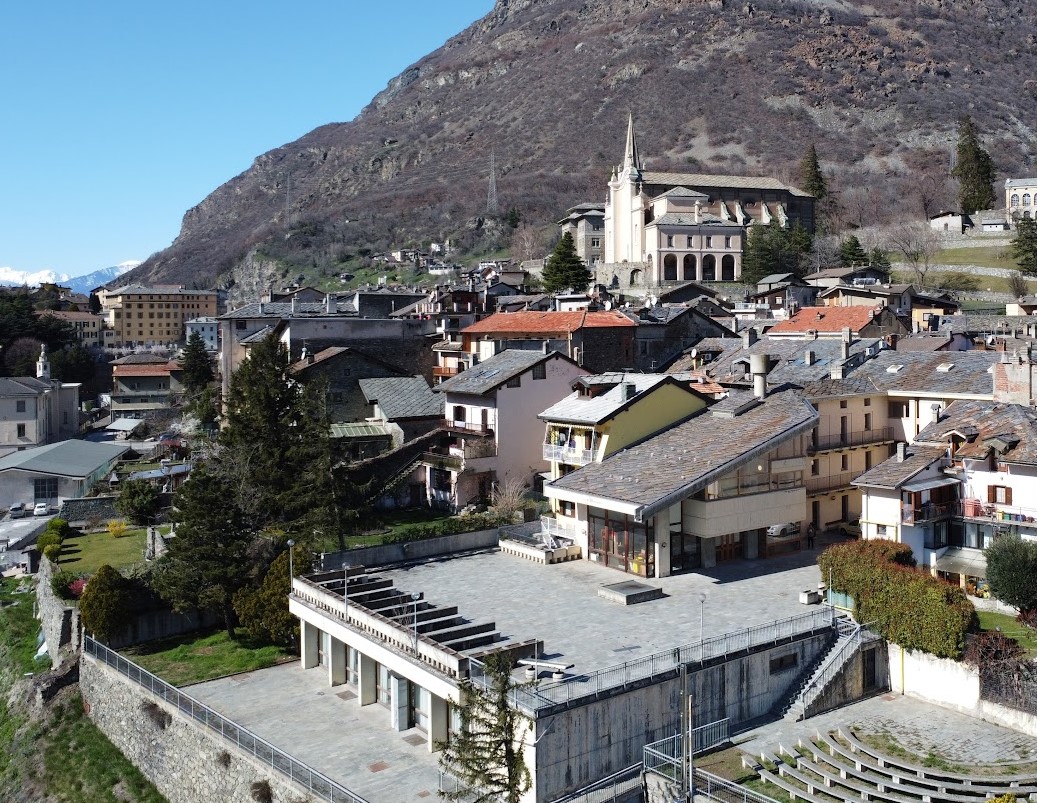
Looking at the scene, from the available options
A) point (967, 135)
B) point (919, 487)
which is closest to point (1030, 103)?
point (967, 135)

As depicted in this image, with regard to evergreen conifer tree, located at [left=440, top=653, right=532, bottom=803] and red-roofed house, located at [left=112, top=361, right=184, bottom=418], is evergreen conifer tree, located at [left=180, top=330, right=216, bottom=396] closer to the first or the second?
red-roofed house, located at [left=112, top=361, right=184, bottom=418]

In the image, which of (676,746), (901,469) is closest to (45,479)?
(676,746)

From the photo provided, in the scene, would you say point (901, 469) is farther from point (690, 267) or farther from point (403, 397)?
point (690, 267)

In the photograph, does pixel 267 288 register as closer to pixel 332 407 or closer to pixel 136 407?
pixel 136 407

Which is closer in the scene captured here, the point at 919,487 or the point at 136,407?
the point at 919,487

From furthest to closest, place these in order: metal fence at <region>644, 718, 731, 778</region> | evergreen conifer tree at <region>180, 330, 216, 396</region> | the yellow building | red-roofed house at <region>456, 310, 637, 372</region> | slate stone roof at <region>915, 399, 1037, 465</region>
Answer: the yellow building < evergreen conifer tree at <region>180, 330, 216, 396</region> < red-roofed house at <region>456, 310, 637, 372</region> < slate stone roof at <region>915, 399, 1037, 465</region> < metal fence at <region>644, 718, 731, 778</region>

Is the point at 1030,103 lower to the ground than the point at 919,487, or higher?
higher

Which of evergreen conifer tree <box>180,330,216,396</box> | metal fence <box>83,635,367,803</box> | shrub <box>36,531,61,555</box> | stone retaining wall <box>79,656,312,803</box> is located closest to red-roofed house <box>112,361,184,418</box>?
evergreen conifer tree <box>180,330,216,396</box>
